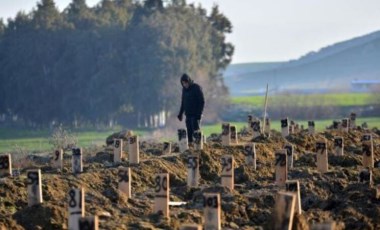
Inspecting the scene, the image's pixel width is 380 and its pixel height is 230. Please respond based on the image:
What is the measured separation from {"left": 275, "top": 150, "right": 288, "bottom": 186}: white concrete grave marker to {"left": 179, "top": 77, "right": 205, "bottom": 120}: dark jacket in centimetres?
853

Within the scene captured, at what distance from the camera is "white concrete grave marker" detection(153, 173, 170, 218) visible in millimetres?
13602

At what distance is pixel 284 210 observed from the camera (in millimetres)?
11195

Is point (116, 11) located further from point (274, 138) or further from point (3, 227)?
point (3, 227)

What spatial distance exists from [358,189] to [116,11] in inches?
2961

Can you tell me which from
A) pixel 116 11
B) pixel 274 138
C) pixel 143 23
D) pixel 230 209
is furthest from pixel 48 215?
pixel 116 11

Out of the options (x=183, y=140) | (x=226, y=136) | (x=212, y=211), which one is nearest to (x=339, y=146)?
(x=226, y=136)

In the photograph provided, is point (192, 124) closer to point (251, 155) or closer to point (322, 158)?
point (251, 155)

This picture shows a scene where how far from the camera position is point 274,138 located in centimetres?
2444

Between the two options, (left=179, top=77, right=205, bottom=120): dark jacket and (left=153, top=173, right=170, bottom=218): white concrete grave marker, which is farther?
(left=179, top=77, right=205, bottom=120): dark jacket

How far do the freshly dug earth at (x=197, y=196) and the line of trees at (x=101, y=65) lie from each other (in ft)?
191

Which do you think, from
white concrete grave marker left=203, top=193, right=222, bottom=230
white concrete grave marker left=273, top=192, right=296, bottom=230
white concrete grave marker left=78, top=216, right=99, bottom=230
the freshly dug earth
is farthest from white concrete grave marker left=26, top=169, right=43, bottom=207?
white concrete grave marker left=273, top=192, right=296, bottom=230

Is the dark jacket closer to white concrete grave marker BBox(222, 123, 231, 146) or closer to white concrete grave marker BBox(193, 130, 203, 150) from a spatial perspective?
white concrete grave marker BBox(222, 123, 231, 146)

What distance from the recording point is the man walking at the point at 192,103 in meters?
25.1

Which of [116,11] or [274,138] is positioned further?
[116,11]
